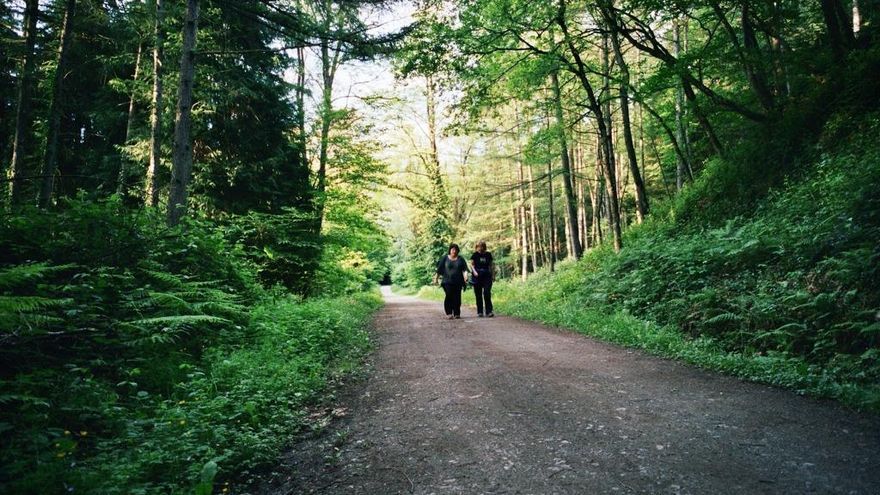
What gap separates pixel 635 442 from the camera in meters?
3.62

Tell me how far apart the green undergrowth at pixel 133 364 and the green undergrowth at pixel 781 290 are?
535 centimetres

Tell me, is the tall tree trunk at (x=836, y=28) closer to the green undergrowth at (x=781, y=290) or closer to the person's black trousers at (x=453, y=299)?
the green undergrowth at (x=781, y=290)

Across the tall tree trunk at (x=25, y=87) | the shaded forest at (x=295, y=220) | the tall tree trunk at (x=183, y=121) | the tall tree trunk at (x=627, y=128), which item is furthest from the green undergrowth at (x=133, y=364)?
the tall tree trunk at (x=627, y=128)

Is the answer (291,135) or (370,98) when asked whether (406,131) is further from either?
(291,135)

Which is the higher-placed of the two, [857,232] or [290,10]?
[290,10]

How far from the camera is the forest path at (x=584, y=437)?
3.03 meters

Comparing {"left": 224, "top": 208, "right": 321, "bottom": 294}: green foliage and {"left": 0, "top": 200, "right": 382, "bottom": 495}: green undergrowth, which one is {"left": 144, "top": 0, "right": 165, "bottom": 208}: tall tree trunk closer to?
{"left": 224, "top": 208, "right": 321, "bottom": 294}: green foliage

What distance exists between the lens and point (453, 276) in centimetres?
1259

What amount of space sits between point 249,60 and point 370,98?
5.74 meters

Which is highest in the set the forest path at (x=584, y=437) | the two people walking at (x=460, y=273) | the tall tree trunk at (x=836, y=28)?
the tall tree trunk at (x=836, y=28)

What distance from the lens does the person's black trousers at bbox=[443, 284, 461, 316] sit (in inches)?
501

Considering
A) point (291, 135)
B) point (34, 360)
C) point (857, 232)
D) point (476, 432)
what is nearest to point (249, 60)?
point (291, 135)

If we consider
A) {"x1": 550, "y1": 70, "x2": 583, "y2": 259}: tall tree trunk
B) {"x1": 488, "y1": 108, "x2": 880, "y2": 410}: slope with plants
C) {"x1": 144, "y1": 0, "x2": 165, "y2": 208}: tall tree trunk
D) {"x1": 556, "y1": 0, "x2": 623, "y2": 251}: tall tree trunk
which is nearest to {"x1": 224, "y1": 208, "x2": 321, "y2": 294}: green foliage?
{"x1": 144, "y1": 0, "x2": 165, "y2": 208}: tall tree trunk

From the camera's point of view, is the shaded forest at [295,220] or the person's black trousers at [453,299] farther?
the person's black trousers at [453,299]
